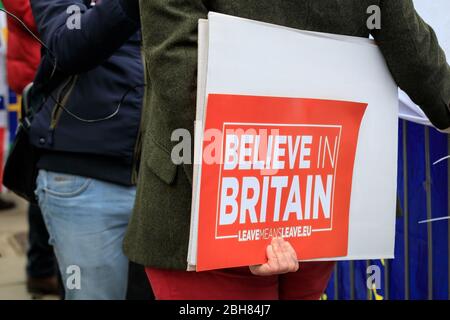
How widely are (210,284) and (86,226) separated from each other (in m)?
0.62

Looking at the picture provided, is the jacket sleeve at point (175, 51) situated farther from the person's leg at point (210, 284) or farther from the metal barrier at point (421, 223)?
the metal barrier at point (421, 223)

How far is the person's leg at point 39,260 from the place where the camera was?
3.76 meters

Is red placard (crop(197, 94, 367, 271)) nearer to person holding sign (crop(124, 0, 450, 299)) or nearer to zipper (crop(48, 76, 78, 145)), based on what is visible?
person holding sign (crop(124, 0, 450, 299))

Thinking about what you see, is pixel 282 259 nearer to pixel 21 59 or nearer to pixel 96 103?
pixel 96 103

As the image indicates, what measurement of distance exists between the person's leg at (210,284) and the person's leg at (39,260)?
237 centimetres

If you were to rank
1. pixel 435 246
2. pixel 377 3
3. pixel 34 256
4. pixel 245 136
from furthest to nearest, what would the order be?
pixel 34 256
pixel 435 246
pixel 377 3
pixel 245 136

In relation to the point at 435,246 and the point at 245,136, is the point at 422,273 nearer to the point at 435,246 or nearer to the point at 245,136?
the point at 435,246

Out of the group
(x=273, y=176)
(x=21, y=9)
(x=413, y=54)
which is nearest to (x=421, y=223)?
(x=413, y=54)

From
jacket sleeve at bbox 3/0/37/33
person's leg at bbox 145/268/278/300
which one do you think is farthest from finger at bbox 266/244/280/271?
jacket sleeve at bbox 3/0/37/33

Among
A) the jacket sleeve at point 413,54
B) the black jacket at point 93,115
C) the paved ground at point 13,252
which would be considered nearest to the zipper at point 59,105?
the black jacket at point 93,115

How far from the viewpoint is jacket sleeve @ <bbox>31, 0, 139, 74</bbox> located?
167 cm

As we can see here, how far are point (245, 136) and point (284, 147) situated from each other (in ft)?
0.30

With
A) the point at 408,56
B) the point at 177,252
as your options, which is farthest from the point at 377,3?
the point at 177,252

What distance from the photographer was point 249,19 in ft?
4.39
